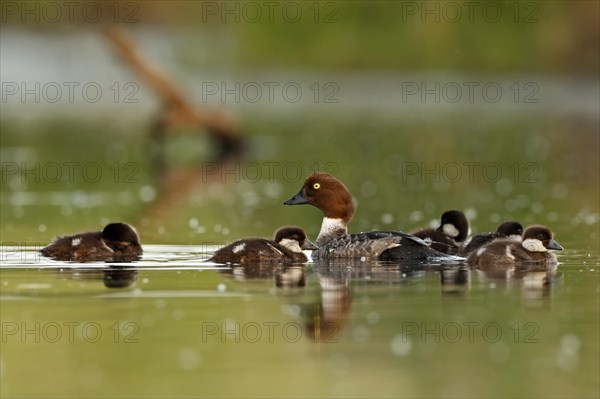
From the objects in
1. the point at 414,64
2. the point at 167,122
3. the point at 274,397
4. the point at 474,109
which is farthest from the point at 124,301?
the point at 414,64

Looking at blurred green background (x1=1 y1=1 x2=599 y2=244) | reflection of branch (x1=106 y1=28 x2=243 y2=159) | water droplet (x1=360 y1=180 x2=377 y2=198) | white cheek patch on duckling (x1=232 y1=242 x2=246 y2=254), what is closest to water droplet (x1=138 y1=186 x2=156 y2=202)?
blurred green background (x1=1 y1=1 x2=599 y2=244)

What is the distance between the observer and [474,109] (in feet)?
116

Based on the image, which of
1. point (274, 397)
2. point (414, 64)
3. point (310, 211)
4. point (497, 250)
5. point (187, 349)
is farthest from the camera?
point (414, 64)

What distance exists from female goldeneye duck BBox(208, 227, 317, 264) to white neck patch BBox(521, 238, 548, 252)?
178 cm

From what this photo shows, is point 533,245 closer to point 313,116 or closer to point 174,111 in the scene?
point 174,111

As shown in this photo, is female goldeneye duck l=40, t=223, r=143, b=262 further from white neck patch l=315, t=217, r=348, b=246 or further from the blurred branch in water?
the blurred branch in water

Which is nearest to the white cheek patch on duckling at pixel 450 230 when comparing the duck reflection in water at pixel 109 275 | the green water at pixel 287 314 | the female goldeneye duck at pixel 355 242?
the female goldeneye duck at pixel 355 242

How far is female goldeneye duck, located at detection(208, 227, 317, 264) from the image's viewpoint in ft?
37.6

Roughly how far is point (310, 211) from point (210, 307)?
285 inches

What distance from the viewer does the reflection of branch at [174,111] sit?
22297mm

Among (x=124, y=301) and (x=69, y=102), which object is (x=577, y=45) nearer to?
(x=69, y=102)

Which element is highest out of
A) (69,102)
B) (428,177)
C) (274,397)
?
(69,102)

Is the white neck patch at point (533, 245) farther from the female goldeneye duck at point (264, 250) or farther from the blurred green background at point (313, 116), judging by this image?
the blurred green background at point (313, 116)

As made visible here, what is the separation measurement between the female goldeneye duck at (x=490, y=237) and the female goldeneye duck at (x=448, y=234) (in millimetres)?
146
